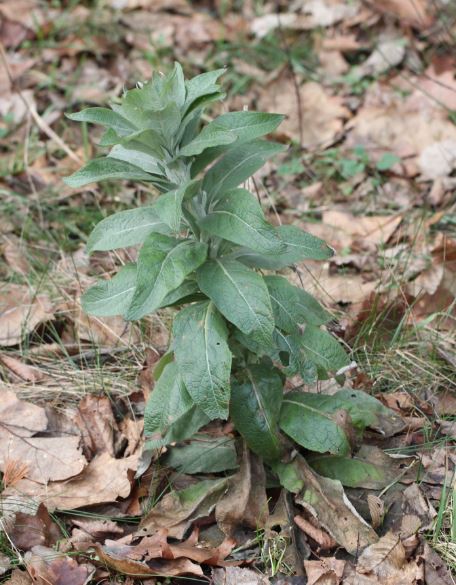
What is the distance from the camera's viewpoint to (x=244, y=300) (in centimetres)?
228

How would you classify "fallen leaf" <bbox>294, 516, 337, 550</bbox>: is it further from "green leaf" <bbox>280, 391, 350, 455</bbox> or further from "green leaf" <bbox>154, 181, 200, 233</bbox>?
"green leaf" <bbox>154, 181, 200, 233</bbox>

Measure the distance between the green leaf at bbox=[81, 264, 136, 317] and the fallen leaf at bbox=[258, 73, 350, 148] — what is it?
2578mm

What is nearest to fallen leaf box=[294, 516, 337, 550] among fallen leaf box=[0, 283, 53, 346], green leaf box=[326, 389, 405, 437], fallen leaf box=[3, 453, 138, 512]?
green leaf box=[326, 389, 405, 437]

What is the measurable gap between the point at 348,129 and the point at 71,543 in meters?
3.25

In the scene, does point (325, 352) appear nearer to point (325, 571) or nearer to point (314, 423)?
point (314, 423)

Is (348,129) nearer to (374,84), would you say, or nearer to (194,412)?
(374,84)

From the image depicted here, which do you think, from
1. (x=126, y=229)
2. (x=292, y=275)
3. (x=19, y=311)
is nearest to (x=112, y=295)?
(x=126, y=229)

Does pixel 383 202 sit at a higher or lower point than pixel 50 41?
lower

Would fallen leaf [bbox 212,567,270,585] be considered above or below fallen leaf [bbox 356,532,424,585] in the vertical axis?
below

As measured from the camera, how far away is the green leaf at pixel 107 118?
235cm

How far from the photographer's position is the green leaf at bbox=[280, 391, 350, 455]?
8.38 feet

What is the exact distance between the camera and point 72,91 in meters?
5.20

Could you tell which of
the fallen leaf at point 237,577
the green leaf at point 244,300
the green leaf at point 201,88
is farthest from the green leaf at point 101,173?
the fallen leaf at point 237,577

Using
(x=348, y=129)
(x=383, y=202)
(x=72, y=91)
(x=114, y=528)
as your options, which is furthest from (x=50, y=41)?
(x=114, y=528)
